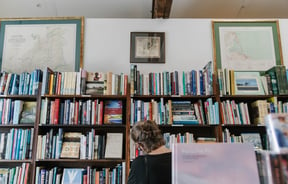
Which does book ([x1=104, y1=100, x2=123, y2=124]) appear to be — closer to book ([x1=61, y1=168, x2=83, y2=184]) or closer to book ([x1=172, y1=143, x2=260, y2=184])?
book ([x1=61, y1=168, x2=83, y2=184])

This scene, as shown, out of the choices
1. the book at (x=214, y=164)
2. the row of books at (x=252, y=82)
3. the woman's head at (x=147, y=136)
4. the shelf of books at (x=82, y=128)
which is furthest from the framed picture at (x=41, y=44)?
the book at (x=214, y=164)

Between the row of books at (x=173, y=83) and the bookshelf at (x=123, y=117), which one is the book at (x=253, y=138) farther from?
the row of books at (x=173, y=83)

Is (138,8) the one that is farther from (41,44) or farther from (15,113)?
(15,113)

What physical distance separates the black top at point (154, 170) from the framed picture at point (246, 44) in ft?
6.05

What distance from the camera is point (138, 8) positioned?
11.6ft

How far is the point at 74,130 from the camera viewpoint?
2.80 m

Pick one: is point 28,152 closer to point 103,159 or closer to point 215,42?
point 103,159

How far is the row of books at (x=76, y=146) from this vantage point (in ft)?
8.18

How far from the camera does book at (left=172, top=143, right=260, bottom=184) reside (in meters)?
0.85

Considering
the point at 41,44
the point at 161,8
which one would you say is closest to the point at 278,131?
the point at 161,8

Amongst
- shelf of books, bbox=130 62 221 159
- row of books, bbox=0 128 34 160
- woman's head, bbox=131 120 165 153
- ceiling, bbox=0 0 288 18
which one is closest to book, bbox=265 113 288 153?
woman's head, bbox=131 120 165 153

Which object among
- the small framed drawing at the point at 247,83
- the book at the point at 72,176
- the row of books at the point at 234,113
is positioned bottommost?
the book at the point at 72,176

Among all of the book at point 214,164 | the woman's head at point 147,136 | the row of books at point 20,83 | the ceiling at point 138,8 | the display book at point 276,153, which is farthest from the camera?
the ceiling at point 138,8

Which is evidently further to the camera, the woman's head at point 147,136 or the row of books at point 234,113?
the row of books at point 234,113
